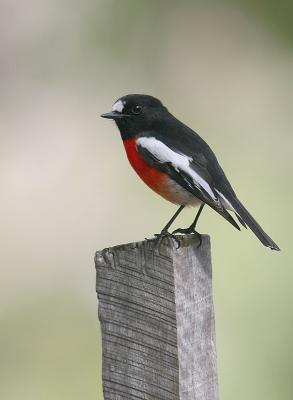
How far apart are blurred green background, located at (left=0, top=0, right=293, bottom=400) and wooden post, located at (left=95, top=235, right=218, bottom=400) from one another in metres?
2.93

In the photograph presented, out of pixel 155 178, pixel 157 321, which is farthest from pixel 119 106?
pixel 157 321

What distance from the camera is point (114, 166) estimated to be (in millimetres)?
8594

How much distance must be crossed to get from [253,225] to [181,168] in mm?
415

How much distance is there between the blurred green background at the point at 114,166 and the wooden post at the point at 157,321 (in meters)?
2.93

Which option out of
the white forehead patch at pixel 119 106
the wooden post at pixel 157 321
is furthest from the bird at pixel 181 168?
the wooden post at pixel 157 321

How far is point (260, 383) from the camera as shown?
6523 mm

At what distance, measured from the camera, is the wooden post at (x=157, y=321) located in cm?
348

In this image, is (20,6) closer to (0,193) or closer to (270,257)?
(0,193)

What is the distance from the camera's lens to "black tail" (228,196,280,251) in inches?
177

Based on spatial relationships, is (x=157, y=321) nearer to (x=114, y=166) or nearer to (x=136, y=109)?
(x=136, y=109)

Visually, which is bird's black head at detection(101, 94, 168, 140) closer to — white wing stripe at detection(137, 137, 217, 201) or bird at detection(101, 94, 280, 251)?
bird at detection(101, 94, 280, 251)

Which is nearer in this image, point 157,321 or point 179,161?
point 157,321

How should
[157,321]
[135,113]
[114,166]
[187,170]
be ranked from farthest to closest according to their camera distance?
1. [114,166]
2. [135,113]
3. [187,170]
4. [157,321]

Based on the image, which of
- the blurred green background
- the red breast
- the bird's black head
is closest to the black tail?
the red breast
